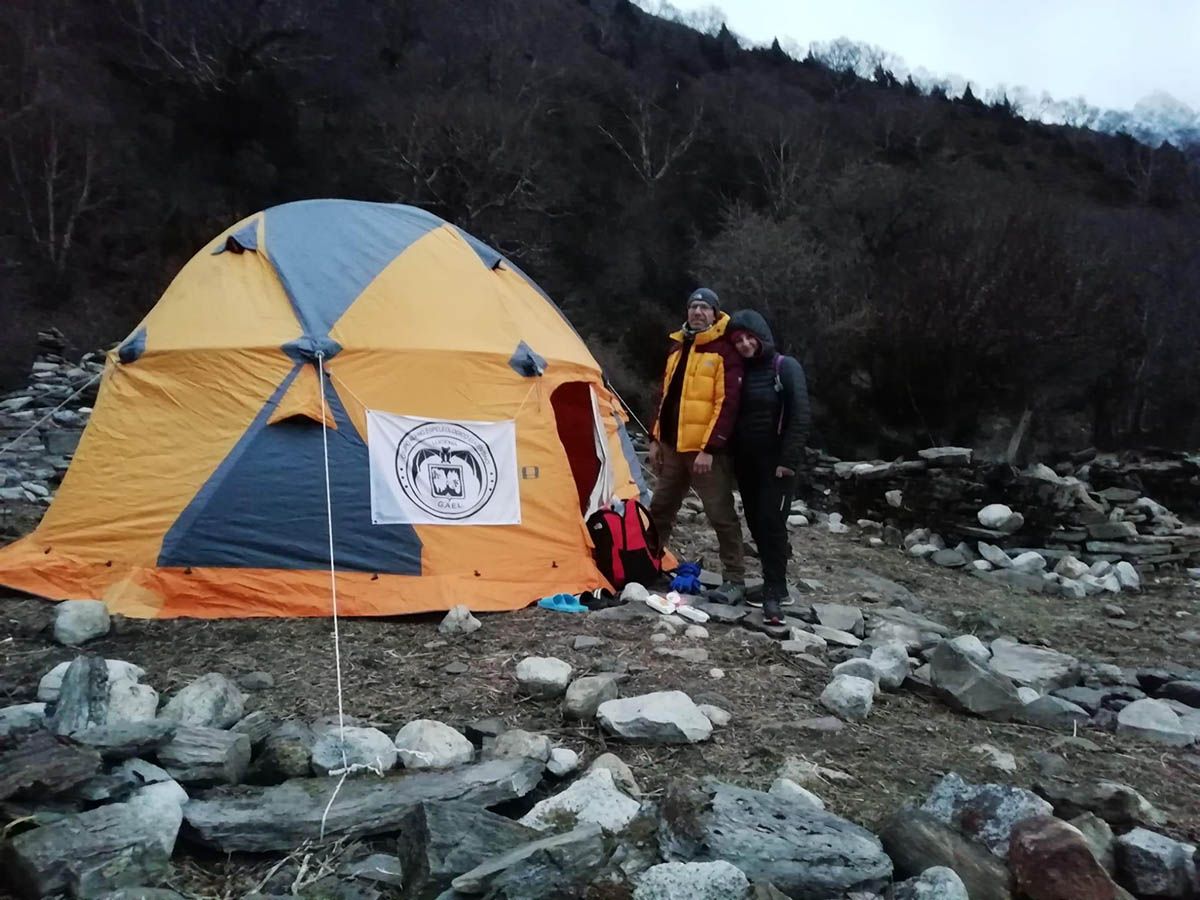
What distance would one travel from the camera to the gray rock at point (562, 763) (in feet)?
9.45

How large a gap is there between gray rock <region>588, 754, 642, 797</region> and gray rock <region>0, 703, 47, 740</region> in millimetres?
1760

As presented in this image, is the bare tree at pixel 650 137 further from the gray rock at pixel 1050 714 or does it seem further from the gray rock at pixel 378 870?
the gray rock at pixel 378 870

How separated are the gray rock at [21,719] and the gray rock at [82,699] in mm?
43

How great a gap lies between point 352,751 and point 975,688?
→ 2.55 m

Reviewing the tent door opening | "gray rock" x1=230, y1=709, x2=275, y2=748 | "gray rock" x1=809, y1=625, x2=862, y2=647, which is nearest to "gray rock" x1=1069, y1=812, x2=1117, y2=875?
"gray rock" x1=809, y1=625, x2=862, y2=647

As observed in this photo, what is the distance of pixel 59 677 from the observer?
11.2ft

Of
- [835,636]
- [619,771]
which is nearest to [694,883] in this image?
[619,771]

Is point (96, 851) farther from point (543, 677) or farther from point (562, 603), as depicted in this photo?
point (562, 603)

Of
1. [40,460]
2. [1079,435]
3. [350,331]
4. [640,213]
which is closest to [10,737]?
[350,331]

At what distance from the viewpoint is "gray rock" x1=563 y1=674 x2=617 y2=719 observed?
3.32 metres

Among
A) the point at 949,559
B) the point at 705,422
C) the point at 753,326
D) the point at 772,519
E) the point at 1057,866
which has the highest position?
the point at 753,326

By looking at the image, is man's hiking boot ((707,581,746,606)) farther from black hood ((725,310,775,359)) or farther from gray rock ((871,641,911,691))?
black hood ((725,310,775,359))

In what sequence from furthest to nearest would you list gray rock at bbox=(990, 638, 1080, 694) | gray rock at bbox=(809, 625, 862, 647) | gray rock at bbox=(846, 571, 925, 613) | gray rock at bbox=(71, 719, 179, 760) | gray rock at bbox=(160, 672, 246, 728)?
gray rock at bbox=(846, 571, 925, 613) → gray rock at bbox=(809, 625, 862, 647) → gray rock at bbox=(990, 638, 1080, 694) → gray rock at bbox=(160, 672, 246, 728) → gray rock at bbox=(71, 719, 179, 760)

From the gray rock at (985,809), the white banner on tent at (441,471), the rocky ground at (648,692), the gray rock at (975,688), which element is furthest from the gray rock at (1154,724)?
the white banner on tent at (441,471)
